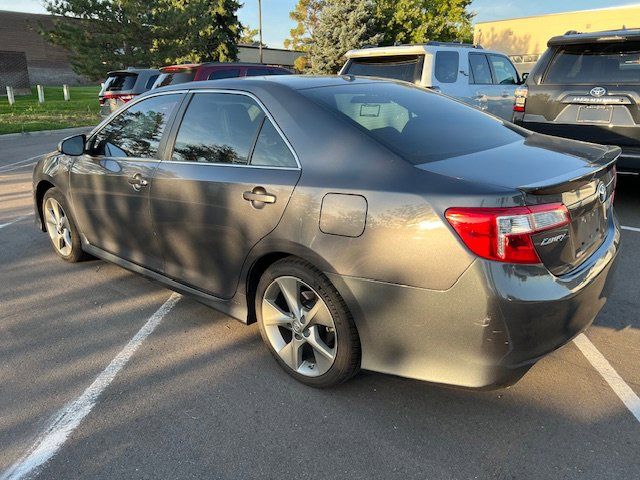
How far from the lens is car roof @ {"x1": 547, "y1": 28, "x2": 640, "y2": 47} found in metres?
5.34

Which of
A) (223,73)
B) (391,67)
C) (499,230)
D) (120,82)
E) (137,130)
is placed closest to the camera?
(499,230)

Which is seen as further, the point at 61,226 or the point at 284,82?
the point at 61,226

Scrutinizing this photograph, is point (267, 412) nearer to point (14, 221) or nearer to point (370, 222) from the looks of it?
point (370, 222)

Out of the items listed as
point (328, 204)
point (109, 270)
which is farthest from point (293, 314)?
point (109, 270)

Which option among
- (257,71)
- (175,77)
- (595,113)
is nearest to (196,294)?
(595,113)

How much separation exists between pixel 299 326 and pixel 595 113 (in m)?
4.50

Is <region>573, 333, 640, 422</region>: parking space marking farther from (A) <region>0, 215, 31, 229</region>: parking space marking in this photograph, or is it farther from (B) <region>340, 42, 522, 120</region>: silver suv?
(A) <region>0, 215, 31, 229</region>: parking space marking

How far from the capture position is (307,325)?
276 centimetres

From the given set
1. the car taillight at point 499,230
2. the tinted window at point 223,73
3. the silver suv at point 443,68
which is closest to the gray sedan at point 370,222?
the car taillight at point 499,230

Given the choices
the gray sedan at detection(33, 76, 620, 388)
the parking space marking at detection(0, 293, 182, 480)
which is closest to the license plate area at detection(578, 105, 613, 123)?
the gray sedan at detection(33, 76, 620, 388)

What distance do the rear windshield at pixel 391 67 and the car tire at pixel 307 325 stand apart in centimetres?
582

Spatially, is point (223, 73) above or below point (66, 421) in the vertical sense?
above

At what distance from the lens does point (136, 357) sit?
3.24 m

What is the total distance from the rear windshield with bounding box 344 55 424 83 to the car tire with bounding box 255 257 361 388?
19.1 feet
